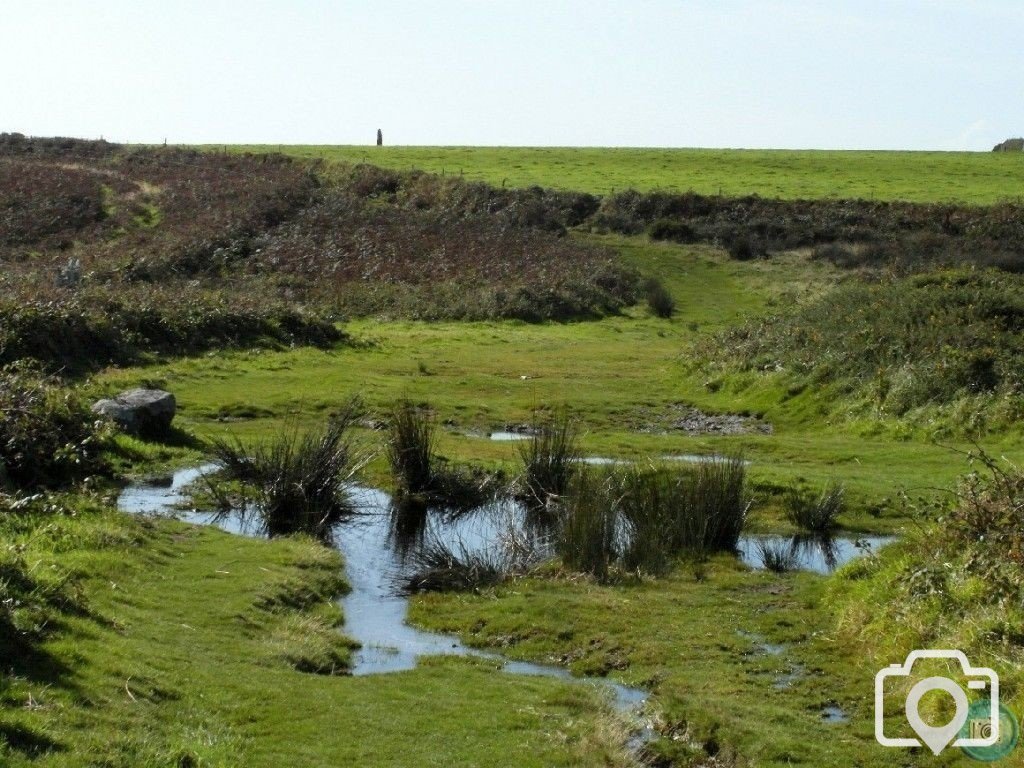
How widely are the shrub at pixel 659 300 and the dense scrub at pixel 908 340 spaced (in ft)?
37.3

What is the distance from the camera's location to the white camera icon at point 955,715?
10.1 metres

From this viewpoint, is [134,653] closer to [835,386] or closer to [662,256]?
[835,386]

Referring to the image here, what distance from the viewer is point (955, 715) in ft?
34.4

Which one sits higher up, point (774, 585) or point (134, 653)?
point (134, 653)

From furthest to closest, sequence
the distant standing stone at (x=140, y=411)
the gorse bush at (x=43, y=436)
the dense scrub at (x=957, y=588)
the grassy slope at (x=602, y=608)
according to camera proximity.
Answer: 1. the distant standing stone at (x=140, y=411)
2. the gorse bush at (x=43, y=436)
3. the dense scrub at (x=957, y=588)
4. the grassy slope at (x=602, y=608)

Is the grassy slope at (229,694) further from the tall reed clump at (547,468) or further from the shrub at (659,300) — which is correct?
the shrub at (659,300)

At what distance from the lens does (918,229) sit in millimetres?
61656

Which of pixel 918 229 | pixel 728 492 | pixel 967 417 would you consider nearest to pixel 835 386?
pixel 967 417

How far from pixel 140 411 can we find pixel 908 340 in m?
16.6

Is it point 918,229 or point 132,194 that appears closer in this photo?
point 918,229

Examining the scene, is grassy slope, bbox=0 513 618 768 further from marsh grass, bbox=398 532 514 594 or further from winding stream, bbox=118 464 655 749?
marsh grass, bbox=398 532 514 594

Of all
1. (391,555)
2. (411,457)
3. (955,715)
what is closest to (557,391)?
(411,457)

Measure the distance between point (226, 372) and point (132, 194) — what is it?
138 ft

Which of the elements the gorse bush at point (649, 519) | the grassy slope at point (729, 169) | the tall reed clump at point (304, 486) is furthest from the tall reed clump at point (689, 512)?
the grassy slope at point (729, 169)
